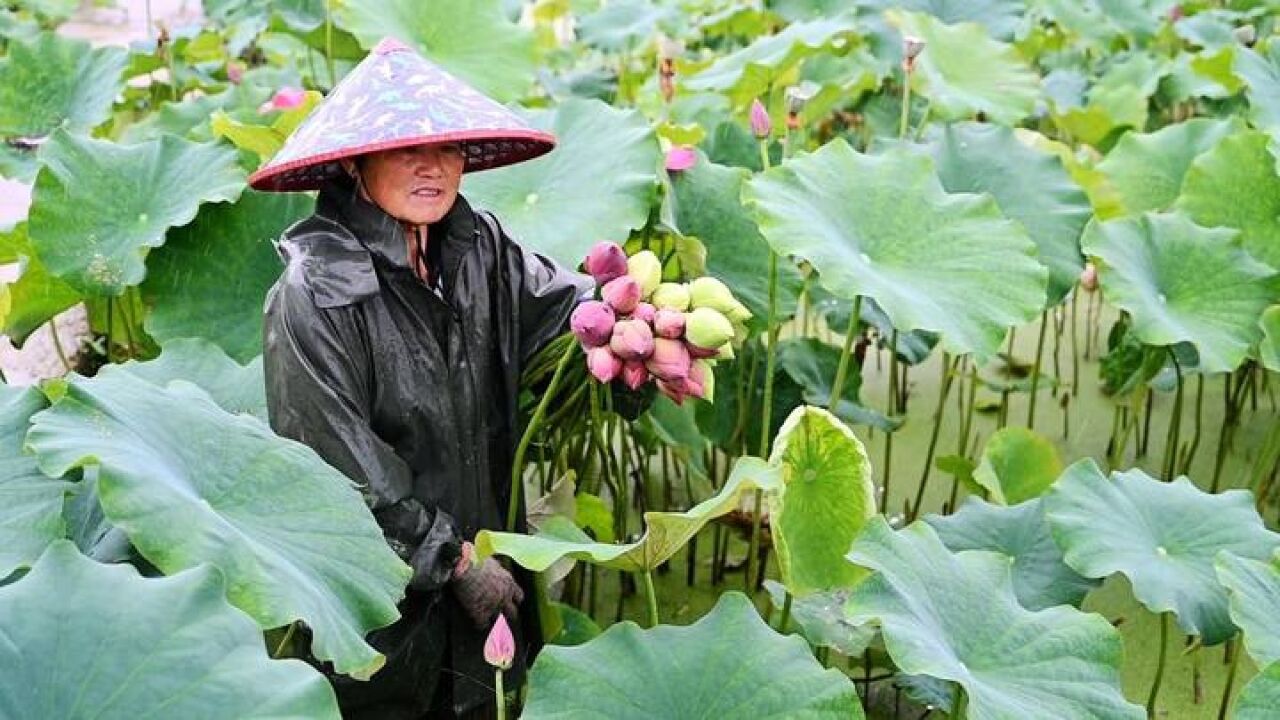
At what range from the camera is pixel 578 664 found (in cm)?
146

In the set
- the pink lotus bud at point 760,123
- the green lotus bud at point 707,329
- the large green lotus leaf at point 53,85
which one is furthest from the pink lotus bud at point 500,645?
the large green lotus leaf at point 53,85

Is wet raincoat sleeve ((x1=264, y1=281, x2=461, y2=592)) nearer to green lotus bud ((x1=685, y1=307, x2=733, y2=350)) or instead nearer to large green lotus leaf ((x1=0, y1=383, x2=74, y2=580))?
large green lotus leaf ((x1=0, y1=383, x2=74, y2=580))

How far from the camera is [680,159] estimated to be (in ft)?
7.57

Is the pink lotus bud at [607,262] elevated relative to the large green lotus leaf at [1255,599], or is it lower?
elevated

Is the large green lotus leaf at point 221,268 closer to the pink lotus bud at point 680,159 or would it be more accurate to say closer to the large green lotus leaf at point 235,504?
the pink lotus bud at point 680,159

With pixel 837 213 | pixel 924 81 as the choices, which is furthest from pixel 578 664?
pixel 924 81

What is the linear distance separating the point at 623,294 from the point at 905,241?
674 mm

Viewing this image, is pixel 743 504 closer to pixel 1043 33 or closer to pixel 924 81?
pixel 924 81

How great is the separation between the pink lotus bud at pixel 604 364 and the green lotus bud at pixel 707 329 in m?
0.07

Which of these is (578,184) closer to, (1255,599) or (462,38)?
(462,38)

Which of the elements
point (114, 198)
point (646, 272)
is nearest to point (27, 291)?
point (114, 198)

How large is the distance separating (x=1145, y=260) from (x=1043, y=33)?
2191 millimetres

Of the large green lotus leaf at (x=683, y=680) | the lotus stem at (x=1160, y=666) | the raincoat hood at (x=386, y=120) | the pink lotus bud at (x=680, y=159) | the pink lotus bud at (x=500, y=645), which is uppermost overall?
the raincoat hood at (x=386, y=120)

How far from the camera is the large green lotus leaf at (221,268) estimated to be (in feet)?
7.38
